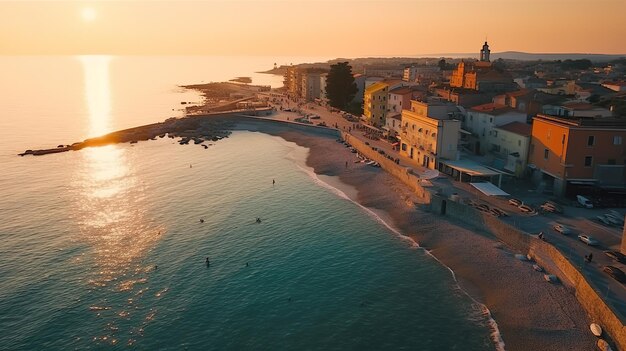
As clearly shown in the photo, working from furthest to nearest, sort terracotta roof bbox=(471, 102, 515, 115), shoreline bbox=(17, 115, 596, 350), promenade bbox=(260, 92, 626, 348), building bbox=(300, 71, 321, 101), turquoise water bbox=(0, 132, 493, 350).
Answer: building bbox=(300, 71, 321, 101) < terracotta roof bbox=(471, 102, 515, 115) < promenade bbox=(260, 92, 626, 348) < turquoise water bbox=(0, 132, 493, 350) < shoreline bbox=(17, 115, 596, 350)

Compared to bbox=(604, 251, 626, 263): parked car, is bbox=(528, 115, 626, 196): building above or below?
above

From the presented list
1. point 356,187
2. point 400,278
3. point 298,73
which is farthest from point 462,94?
point 298,73

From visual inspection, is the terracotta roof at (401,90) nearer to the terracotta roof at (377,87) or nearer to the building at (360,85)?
the terracotta roof at (377,87)

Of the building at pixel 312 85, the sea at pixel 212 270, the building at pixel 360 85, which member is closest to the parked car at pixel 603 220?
the sea at pixel 212 270

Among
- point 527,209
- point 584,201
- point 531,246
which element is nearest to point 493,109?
point 584,201

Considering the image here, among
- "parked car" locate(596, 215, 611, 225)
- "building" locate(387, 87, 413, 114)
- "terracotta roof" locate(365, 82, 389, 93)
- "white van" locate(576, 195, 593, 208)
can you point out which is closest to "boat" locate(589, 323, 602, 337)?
"parked car" locate(596, 215, 611, 225)

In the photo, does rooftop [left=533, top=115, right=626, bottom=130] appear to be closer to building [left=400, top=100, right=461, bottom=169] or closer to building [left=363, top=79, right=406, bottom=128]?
building [left=400, top=100, right=461, bottom=169]

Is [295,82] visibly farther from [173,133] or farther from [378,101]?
[378,101]
